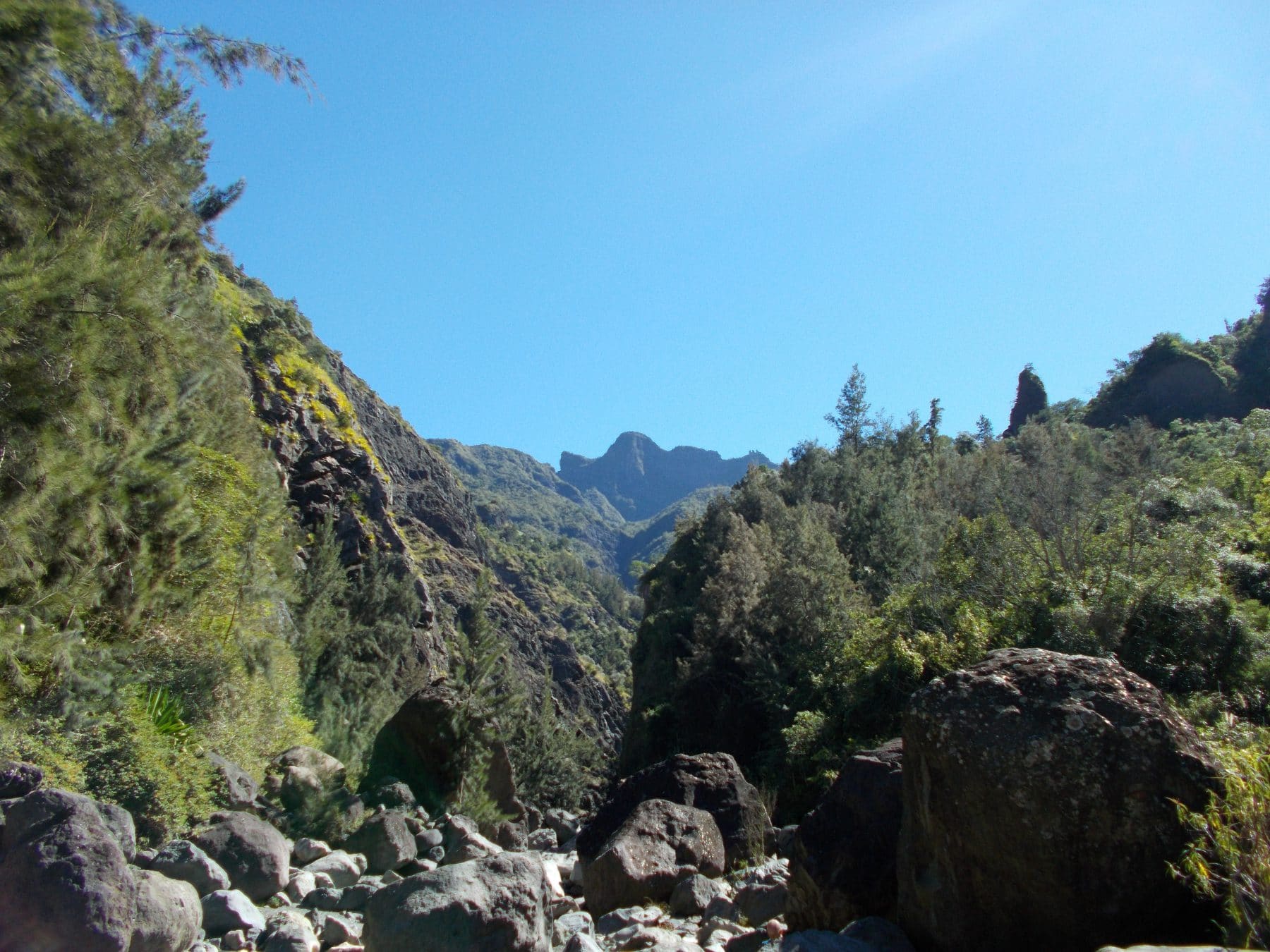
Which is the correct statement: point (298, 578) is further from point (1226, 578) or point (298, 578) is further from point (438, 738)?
point (1226, 578)

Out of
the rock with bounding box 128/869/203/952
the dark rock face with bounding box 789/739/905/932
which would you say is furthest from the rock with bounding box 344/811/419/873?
the dark rock face with bounding box 789/739/905/932

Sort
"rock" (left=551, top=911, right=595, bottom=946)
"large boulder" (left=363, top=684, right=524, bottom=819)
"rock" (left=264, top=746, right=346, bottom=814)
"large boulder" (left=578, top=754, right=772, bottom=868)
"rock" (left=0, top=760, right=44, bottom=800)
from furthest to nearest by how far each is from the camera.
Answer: "large boulder" (left=363, top=684, right=524, bottom=819) → "rock" (left=264, top=746, right=346, bottom=814) → "large boulder" (left=578, top=754, right=772, bottom=868) → "rock" (left=551, top=911, right=595, bottom=946) → "rock" (left=0, top=760, right=44, bottom=800)

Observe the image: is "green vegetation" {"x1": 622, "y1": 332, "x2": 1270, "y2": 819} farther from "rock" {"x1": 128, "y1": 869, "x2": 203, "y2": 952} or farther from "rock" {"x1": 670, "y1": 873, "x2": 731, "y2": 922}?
"rock" {"x1": 128, "y1": 869, "x2": 203, "y2": 952}

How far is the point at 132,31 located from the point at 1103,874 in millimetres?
11333

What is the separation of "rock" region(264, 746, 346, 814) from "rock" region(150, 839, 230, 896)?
4.35m

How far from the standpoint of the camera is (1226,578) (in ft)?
38.8

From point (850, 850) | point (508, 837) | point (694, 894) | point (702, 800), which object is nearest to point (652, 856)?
point (694, 894)

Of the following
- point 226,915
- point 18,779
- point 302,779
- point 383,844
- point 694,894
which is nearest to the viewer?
point 226,915

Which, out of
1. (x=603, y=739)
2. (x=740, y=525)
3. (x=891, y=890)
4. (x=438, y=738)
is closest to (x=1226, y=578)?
(x=891, y=890)

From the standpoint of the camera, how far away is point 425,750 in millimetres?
15500

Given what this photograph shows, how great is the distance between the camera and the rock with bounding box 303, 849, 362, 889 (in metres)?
9.23

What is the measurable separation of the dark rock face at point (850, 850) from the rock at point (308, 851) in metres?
6.28

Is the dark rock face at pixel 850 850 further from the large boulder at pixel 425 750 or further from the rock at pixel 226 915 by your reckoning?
the large boulder at pixel 425 750

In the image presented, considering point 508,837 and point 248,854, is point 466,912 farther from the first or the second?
point 508,837
